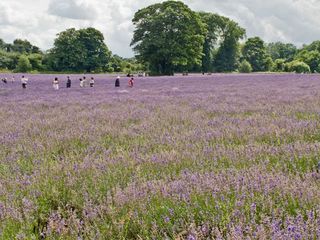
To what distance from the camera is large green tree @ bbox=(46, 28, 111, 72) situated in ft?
236

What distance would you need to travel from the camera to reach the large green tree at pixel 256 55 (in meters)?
103

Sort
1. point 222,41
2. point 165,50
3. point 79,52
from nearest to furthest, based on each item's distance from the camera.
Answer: point 165,50
point 79,52
point 222,41

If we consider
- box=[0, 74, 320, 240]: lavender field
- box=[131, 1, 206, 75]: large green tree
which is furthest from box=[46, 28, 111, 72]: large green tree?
box=[0, 74, 320, 240]: lavender field

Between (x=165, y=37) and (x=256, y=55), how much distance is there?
57.9 m

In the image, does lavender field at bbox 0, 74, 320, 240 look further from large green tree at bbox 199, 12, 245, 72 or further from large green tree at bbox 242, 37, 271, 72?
large green tree at bbox 242, 37, 271, 72

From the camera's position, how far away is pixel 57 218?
2789mm

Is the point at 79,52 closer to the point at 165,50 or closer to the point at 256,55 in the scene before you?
the point at 165,50

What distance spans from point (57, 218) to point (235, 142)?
9.44 ft

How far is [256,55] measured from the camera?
340ft

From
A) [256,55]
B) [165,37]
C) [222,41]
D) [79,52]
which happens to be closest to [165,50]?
[165,37]

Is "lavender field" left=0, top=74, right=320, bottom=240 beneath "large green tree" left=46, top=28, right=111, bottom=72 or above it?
beneath

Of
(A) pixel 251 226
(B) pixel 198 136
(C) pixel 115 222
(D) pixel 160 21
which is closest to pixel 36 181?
(C) pixel 115 222

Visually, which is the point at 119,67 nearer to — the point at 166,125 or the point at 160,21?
the point at 160,21

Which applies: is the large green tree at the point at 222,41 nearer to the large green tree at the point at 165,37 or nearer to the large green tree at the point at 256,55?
the large green tree at the point at 256,55
